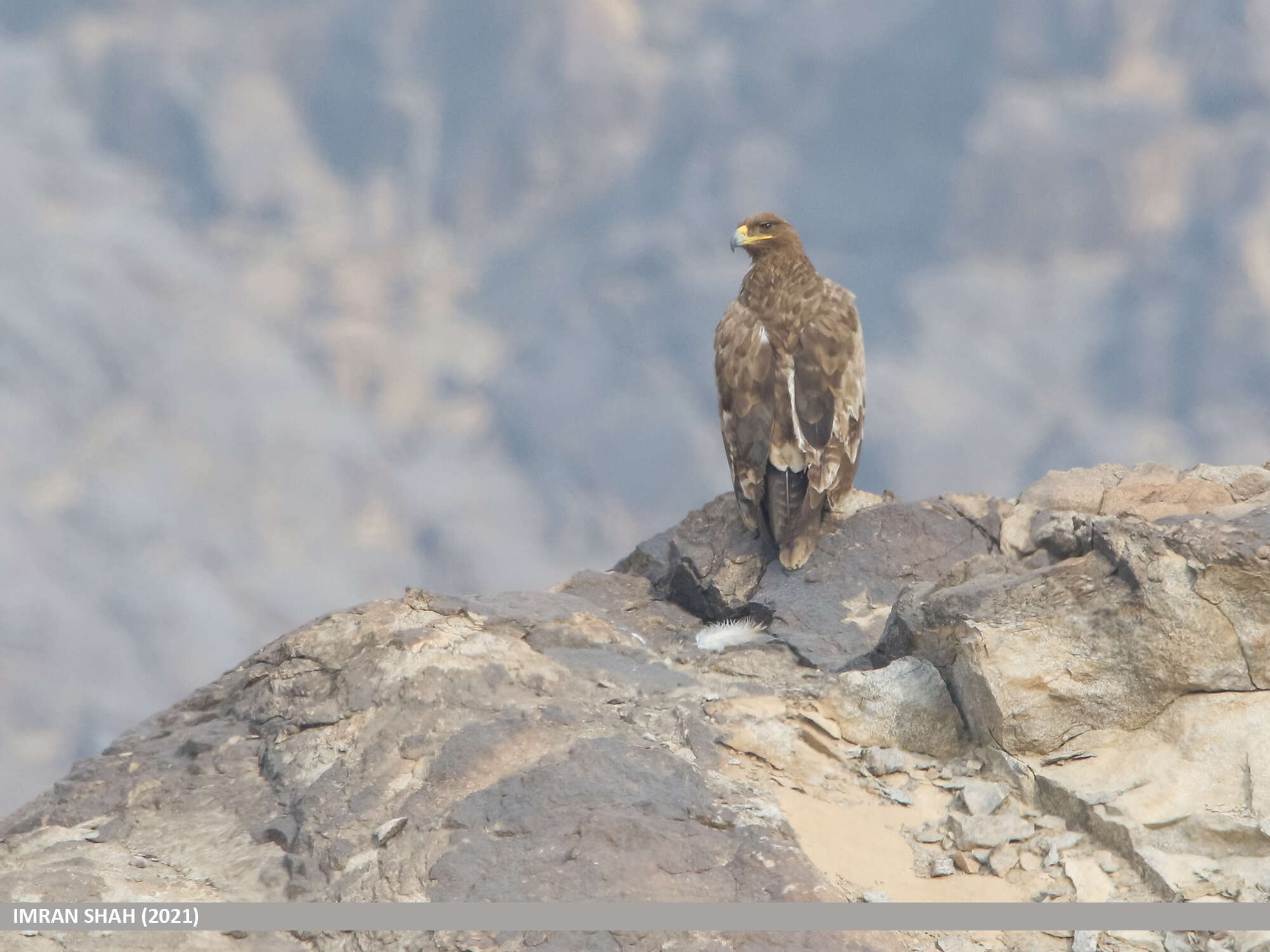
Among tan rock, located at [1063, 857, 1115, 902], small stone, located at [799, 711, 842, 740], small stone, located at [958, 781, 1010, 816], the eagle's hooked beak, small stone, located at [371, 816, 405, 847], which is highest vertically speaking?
the eagle's hooked beak

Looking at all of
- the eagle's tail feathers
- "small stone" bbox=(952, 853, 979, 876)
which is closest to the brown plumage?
the eagle's tail feathers

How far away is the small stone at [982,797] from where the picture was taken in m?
4.61

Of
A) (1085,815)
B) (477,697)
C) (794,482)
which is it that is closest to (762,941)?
(1085,815)

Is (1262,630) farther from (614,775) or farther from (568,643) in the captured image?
(568,643)

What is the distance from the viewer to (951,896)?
421 centimetres

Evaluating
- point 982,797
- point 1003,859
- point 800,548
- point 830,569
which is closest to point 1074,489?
point 830,569

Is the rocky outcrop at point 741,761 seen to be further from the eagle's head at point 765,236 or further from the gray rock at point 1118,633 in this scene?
the eagle's head at point 765,236

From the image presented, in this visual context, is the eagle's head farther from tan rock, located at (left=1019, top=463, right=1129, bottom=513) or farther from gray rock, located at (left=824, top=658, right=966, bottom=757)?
gray rock, located at (left=824, top=658, right=966, bottom=757)

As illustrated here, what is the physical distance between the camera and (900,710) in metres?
5.25

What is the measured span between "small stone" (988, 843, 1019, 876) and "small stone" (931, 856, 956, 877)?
15 cm

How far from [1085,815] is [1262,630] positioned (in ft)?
3.62

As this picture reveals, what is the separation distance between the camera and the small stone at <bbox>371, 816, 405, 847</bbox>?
439cm

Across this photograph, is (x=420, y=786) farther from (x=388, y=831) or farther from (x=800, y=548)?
(x=800, y=548)

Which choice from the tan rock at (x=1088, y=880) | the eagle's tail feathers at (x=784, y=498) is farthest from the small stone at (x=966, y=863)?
the eagle's tail feathers at (x=784, y=498)
